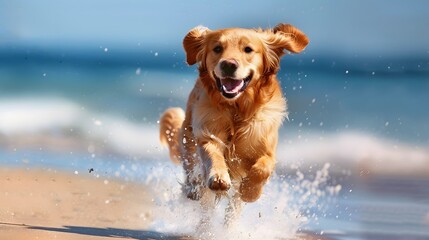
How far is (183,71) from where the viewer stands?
13.2 meters

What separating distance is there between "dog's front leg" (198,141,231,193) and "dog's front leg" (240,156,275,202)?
15cm

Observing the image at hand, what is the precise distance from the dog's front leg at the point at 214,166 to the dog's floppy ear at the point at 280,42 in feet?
1.77

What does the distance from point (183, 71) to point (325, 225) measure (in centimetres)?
791

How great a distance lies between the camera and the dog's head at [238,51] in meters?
4.34

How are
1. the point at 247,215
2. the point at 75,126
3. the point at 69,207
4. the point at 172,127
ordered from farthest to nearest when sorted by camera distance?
the point at 75,126
the point at 69,207
the point at 172,127
the point at 247,215

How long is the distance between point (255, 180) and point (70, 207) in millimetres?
1838

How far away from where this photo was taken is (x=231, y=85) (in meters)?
4.39

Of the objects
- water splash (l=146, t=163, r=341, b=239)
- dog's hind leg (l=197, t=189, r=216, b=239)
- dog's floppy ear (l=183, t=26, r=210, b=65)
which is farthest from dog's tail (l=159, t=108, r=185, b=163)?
dog's floppy ear (l=183, t=26, r=210, b=65)

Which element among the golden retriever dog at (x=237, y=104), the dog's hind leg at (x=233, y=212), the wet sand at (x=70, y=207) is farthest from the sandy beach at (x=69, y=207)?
the golden retriever dog at (x=237, y=104)

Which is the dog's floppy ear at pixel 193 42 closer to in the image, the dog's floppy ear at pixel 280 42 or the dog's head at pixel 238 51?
the dog's head at pixel 238 51

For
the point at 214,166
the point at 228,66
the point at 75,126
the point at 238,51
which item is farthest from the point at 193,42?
the point at 75,126

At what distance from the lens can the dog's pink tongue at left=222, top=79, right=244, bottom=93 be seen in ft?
14.4

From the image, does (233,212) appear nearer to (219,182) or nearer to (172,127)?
(219,182)

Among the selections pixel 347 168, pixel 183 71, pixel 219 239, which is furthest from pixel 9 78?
pixel 219 239
